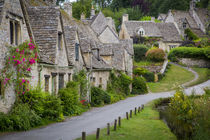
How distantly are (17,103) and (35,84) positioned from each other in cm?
242

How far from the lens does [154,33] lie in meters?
75.3

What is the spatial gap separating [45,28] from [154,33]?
185ft

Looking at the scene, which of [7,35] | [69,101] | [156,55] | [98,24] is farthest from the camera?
[156,55]

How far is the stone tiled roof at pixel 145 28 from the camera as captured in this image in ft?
246

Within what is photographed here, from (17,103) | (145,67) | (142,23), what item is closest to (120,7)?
(142,23)

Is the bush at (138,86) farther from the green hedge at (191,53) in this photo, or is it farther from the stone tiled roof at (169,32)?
the stone tiled roof at (169,32)

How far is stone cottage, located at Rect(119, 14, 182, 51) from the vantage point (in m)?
74.9

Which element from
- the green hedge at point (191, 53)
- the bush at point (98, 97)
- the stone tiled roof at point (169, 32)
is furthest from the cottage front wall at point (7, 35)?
the stone tiled roof at point (169, 32)

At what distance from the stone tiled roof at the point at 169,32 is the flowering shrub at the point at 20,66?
60793mm

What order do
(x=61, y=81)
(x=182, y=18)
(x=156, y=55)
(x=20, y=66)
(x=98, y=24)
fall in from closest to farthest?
(x=20, y=66)
(x=61, y=81)
(x=98, y=24)
(x=156, y=55)
(x=182, y=18)

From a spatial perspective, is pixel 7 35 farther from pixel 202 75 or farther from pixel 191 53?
pixel 191 53

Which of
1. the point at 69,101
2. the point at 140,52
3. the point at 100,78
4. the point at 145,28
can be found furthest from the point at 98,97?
the point at 145,28

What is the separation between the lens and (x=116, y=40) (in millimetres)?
46469

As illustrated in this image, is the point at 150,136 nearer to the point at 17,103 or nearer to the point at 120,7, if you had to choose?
the point at 17,103
